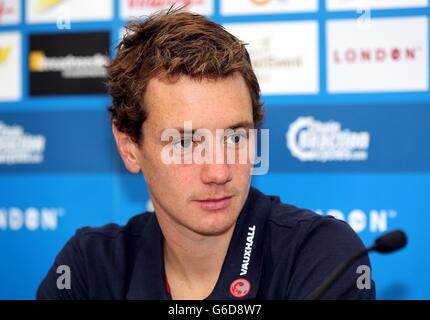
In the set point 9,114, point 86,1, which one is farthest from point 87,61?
point 9,114

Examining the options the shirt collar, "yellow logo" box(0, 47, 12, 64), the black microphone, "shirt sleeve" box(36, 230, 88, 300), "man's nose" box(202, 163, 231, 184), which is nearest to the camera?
the black microphone

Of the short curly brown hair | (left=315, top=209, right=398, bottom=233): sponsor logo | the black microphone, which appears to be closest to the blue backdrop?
(left=315, top=209, right=398, bottom=233): sponsor logo

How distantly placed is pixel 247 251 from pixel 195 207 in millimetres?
183

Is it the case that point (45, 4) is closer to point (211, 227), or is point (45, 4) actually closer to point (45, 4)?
point (45, 4)

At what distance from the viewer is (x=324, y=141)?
239 cm

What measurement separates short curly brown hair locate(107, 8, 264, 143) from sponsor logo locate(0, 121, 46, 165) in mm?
1228

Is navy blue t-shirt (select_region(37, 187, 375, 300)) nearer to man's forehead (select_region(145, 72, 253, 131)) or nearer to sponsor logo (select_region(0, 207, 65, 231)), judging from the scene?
man's forehead (select_region(145, 72, 253, 131))

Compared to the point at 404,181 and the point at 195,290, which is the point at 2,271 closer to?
the point at 195,290

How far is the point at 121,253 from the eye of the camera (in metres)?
1.47

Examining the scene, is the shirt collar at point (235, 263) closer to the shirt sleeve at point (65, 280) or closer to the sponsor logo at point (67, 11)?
the shirt sleeve at point (65, 280)

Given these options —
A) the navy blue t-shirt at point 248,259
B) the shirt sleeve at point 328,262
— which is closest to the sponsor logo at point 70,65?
the navy blue t-shirt at point 248,259

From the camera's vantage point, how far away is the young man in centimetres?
128

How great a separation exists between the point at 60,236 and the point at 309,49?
1344mm

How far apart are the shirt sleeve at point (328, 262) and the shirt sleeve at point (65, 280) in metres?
0.51
